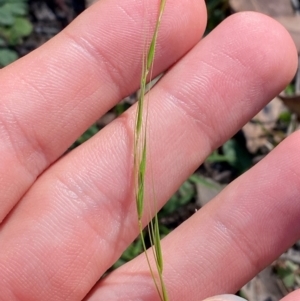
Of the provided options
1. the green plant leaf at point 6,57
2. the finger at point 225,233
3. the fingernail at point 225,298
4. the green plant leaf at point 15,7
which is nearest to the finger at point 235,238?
the finger at point 225,233

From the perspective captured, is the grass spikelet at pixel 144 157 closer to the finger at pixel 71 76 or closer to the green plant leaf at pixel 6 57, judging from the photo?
the finger at pixel 71 76

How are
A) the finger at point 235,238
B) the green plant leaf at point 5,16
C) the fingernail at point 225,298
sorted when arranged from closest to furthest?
the fingernail at point 225,298
the finger at point 235,238
the green plant leaf at point 5,16

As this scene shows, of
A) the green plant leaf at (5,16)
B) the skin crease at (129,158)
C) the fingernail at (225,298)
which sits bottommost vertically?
the fingernail at (225,298)

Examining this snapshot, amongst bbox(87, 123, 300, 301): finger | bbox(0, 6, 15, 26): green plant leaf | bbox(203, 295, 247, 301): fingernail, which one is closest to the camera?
bbox(203, 295, 247, 301): fingernail

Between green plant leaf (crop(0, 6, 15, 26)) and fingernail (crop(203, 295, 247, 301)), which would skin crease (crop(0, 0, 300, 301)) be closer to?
fingernail (crop(203, 295, 247, 301))

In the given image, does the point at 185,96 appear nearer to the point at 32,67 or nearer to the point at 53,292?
the point at 32,67

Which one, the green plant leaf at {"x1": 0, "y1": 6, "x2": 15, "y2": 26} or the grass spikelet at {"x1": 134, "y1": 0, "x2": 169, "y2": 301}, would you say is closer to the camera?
the grass spikelet at {"x1": 134, "y1": 0, "x2": 169, "y2": 301}

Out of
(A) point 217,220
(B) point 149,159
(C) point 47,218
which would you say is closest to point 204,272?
(A) point 217,220

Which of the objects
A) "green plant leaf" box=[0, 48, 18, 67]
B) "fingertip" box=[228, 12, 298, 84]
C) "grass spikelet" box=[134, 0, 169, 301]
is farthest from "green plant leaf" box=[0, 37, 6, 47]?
"fingertip" box=[228, 12, 298, 84]
